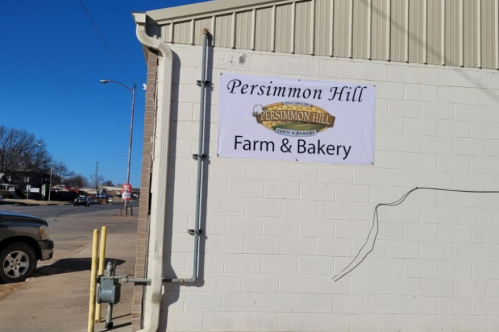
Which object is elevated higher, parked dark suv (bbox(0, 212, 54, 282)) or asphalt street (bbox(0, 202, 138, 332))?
parked dark suv (bbox(0, 212, 54, 282))

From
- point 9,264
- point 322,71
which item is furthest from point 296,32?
point 9,264

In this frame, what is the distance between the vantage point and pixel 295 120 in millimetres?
6086

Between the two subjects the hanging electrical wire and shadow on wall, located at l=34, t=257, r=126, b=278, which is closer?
the hanging electrical wire

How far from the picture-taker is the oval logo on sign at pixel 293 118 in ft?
19.9

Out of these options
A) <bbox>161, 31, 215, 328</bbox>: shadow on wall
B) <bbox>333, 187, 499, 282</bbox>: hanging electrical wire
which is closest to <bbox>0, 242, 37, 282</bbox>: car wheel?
<bbox>161, 31, 215, 328</bbox>: shadow on wall

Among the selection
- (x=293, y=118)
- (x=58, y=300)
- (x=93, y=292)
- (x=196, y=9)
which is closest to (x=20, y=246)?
(x=58, y=300)

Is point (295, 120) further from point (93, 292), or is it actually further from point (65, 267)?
point (65, 267)

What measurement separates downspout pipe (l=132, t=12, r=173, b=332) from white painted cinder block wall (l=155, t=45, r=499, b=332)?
0.42 ft

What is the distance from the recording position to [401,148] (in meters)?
6.17

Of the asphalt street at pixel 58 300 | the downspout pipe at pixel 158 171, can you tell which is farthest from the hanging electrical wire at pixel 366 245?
the asphalt street at pixel 58 300

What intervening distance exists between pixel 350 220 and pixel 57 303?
4610mm

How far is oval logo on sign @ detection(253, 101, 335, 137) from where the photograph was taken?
19.9ft

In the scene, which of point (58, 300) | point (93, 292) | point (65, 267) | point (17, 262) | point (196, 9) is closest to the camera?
point (93, 292)

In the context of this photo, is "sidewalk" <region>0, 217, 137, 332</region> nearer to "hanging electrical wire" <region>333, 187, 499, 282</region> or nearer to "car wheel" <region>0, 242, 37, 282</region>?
"car wheel" <region>0, 242, 37, 282</region>
